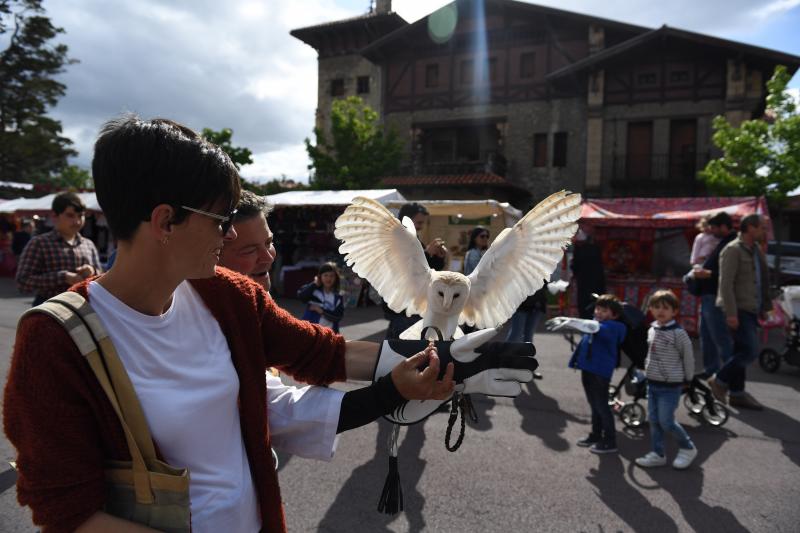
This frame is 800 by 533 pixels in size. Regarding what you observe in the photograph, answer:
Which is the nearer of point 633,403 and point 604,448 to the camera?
point 604,448

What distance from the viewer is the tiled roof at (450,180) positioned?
64.0 ft

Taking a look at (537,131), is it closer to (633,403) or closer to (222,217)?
(633,403)

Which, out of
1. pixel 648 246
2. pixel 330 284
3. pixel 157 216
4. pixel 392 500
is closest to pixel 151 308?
pixel 157 216

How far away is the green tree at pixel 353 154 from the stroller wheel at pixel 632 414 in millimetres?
16492

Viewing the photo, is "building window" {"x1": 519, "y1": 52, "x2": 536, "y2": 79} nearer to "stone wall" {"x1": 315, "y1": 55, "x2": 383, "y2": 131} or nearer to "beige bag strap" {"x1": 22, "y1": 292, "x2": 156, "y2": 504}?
"stone wall" {"x1": 315, "y1": 55, "x2": 383, "y2": 131}

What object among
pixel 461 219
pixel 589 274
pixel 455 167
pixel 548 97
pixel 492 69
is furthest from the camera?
pixel 492 69

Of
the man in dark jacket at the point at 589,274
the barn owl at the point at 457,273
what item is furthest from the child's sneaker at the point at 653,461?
the man in dark jacket at the point at 589,274

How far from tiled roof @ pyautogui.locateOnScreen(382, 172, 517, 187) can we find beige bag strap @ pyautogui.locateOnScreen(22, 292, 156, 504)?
1916cm

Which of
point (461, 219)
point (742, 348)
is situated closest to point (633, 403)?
point (742, 348)

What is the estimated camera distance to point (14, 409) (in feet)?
2.75

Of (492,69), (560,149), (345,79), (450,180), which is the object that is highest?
(345,79)

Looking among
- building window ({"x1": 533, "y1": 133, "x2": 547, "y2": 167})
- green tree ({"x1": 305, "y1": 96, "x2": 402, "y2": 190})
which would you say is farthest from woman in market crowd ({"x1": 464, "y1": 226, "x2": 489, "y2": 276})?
building window ({"x1": 533, "y1": 133, "x2": 547, "y2": 167})

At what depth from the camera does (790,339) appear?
6.41 meters

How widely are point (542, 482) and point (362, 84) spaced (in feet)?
79.5
